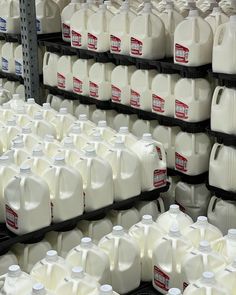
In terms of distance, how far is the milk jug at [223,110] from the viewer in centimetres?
271

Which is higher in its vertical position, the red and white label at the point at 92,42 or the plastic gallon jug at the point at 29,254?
the red and white label at the point at 92,42

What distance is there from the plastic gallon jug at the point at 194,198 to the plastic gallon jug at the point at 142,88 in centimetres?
47

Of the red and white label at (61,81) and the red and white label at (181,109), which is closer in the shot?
the red and white label at (181,109)

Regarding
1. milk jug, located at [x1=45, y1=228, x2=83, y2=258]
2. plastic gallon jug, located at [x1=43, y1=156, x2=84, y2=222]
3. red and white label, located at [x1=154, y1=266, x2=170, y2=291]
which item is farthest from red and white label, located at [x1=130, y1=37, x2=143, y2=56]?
red and white label, located at [x1=154, y1=266, x2=170, y2=291]

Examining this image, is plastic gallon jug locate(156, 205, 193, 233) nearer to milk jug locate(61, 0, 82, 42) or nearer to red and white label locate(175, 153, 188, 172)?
red and white label locate(175, 153, 188, 172)

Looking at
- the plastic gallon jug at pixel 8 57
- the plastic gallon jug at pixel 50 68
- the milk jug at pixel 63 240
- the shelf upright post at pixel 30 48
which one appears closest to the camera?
the milk jug at pixel 63 240

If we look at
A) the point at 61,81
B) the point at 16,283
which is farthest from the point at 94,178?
the point at 61,81

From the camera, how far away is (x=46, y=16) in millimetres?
3740

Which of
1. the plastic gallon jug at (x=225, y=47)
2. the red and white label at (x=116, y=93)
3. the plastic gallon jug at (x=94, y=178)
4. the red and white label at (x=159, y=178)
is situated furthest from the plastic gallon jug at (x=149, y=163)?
the red and white label at (x=116, y=93)

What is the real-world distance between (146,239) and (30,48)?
1.87 m

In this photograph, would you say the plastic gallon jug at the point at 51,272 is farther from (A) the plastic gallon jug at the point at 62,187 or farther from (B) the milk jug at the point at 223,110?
(B) the milk jug at the point at 223,110

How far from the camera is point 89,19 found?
331 cm

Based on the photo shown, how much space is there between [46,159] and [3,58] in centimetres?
183

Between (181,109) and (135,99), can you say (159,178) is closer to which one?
(181,109)
